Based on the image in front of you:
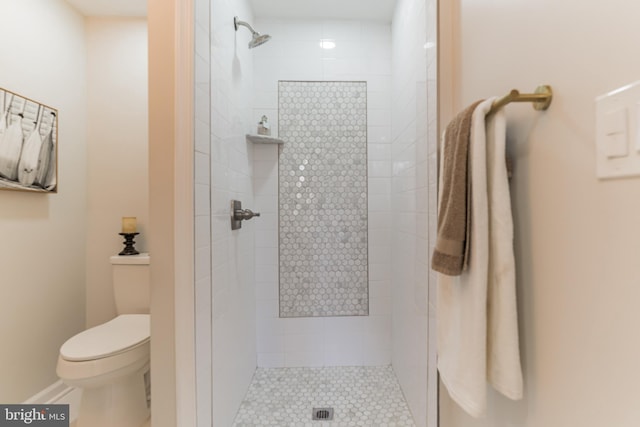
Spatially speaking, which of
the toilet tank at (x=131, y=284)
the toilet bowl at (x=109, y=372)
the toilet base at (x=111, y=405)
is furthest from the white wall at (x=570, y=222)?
the toilet tank at (x=131, y=284)

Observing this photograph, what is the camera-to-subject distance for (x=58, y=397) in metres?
1.59

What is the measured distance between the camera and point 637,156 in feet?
1.32

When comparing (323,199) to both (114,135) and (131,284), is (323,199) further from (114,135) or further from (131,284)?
(114,135)

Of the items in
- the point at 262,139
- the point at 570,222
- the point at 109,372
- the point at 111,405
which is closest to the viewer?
the point at 570,222

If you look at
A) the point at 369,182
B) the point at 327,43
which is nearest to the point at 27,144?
the point at 327,43

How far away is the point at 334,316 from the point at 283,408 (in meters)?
0.66

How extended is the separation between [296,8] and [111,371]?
2375mm

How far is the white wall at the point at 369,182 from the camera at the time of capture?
6.51 feet

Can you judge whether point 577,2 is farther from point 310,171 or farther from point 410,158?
point 310,171

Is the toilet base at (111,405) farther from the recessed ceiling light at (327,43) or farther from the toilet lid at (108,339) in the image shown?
the recessed ceiling light at (327,43)

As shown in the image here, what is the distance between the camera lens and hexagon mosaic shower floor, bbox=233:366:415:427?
4.85 feet

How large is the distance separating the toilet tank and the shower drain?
1.21 metres

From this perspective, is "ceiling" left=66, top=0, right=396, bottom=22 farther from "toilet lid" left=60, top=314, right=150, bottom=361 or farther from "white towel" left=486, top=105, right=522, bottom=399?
"toilet lid" left=60, top=314, right=150, bottom=361

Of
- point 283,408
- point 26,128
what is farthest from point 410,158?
point 26,128
